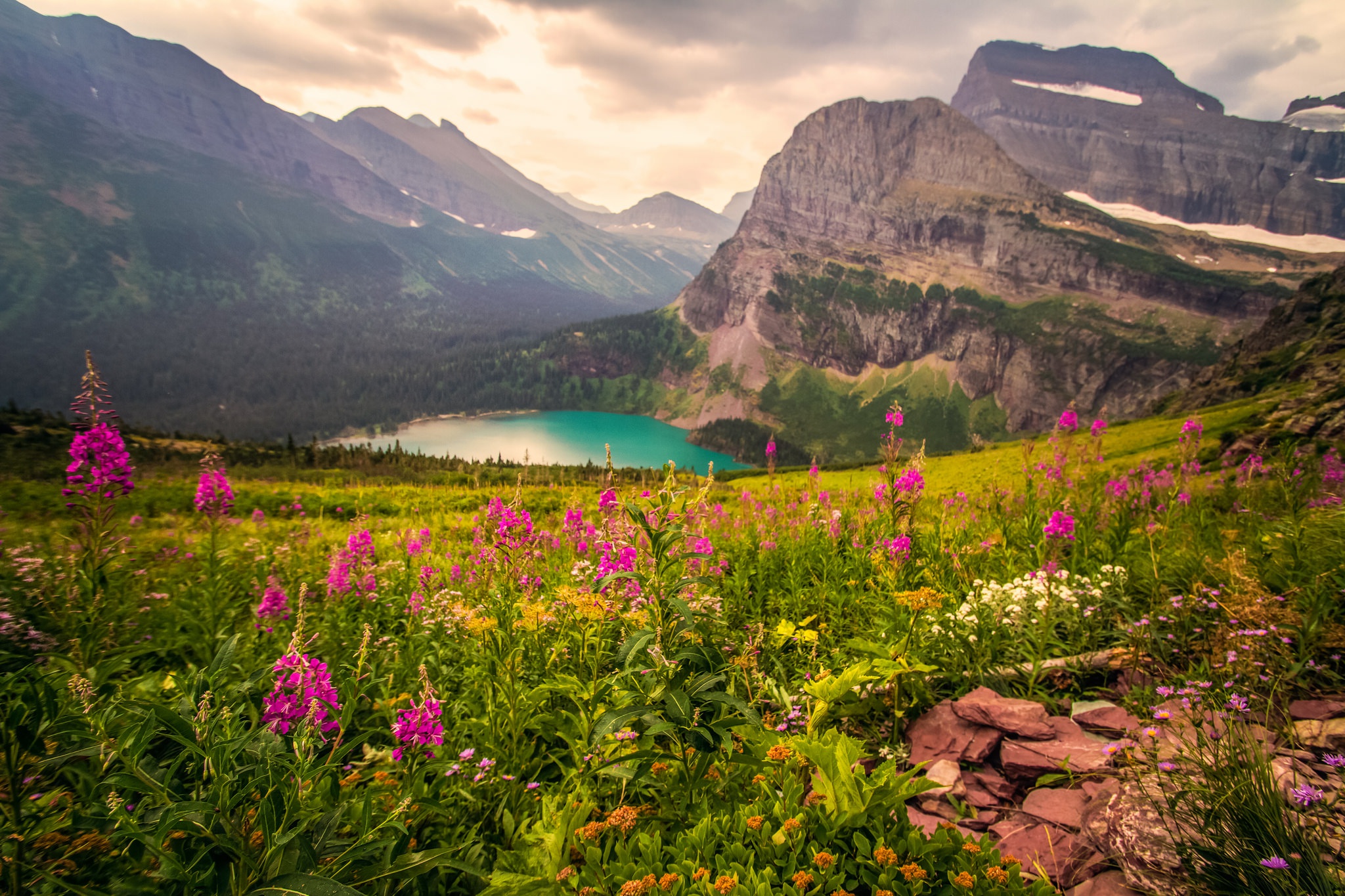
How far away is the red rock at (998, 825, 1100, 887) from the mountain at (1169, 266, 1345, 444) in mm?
34909

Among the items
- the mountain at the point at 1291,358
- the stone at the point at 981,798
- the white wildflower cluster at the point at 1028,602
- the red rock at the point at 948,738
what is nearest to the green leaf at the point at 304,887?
the red rock at the point at 948,738

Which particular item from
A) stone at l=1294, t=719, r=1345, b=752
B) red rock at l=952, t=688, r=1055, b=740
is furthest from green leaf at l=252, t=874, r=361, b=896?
stone at l=1294, t=719, r=1345, b=752

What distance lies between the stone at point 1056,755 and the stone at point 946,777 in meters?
0.39

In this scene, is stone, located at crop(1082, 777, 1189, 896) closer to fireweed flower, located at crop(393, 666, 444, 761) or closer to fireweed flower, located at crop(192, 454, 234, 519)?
fireweed flower, located at crop(393, 666, 444, 761)

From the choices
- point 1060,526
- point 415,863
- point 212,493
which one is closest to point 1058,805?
point 1060,526

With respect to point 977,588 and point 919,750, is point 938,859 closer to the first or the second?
point 919,750

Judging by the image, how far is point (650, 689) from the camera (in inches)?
133

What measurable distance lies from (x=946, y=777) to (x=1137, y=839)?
124 cm

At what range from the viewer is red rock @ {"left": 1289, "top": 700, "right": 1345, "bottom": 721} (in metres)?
3.75

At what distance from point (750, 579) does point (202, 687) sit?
5.98 meters

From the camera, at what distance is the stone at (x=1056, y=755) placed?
12.8 feet

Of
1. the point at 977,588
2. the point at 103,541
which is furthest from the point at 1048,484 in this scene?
the point at 103,541

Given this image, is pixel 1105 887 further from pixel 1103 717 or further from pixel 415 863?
pixel 415 863

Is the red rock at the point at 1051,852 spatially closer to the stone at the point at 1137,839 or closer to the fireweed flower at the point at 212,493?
the stone at the point at 1137,839
